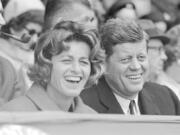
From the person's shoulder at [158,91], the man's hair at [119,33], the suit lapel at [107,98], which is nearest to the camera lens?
the man's hair at [119,33]

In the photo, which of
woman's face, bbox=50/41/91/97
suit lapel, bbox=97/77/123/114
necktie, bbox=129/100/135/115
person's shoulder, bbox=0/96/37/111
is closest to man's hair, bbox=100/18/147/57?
suit lapel, bbox=97/77/123/114

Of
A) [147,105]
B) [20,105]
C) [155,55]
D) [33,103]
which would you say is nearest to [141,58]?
[147,105]

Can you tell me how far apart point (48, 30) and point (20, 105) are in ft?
1.68

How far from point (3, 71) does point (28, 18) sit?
89 centimetres

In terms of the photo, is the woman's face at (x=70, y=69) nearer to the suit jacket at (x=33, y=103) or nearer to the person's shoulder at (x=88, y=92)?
the suit jacket at (x=33, y=103)

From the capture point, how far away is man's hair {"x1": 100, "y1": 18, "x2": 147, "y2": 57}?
451 centimetres

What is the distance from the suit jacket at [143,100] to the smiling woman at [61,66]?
55 cm

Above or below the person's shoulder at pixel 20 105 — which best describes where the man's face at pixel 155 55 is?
above

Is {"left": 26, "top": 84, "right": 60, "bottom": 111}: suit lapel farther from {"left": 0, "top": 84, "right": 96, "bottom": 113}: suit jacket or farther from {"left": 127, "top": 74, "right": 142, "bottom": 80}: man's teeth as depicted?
{"left": 127, "top": 74, "right": 142, "bottom": 80}: man's teeth

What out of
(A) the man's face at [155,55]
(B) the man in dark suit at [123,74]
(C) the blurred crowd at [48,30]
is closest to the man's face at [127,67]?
(B) the man in dark suit at [123,74]

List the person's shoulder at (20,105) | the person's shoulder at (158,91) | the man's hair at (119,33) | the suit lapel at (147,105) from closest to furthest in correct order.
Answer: the person's shoulder at (20,105) < the man's hair at (119,33) < the suit lapel at (147,105) < the person's shoulder at (158,91)

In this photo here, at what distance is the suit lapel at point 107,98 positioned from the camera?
463cm

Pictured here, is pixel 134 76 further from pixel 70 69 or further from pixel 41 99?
pixel 41 99

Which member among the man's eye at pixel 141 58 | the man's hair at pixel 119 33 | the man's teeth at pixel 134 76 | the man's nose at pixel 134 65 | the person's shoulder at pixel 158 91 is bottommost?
the person's shoulder at pixel 158 91
